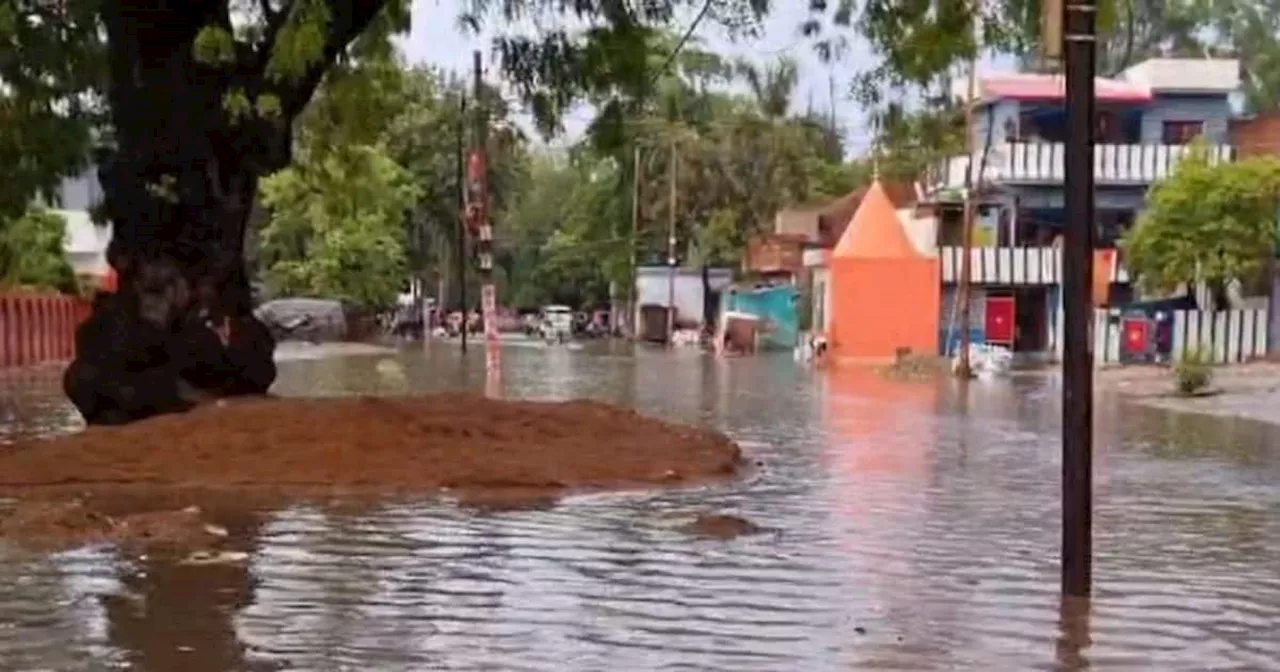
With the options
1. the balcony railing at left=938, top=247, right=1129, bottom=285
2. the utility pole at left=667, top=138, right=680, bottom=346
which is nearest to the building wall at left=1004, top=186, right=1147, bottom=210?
the balcony railing at left=938, top=247, right=1129, bottom=285

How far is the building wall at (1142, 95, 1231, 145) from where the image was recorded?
178 feet

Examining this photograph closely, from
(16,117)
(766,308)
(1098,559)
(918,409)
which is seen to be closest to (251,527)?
(1098,559)

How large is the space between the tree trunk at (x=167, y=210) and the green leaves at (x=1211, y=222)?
3294 cm

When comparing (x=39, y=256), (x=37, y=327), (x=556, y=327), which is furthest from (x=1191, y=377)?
(x=556, y=327)

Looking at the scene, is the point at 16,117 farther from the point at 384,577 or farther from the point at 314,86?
the point at 384,577

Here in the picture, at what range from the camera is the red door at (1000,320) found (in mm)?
54844

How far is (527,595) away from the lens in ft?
30.8

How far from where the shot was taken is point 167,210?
52.9ft

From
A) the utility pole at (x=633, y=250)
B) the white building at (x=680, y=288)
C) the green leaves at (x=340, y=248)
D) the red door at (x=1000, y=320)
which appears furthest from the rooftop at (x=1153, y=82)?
the white building at (x=680, y=288)

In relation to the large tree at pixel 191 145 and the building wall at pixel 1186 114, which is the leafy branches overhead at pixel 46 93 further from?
the building wall at pixel 1186 114

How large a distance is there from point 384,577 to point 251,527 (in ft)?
7.02

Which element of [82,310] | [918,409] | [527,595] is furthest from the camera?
[82,310]

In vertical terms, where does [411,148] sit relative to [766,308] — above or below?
above

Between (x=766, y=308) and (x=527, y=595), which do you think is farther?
(x=766, y=308)
